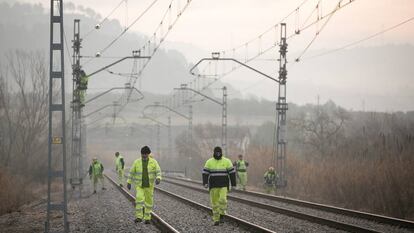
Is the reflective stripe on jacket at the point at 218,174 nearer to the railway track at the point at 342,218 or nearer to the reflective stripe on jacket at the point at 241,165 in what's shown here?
the railway track at the point at 342,218

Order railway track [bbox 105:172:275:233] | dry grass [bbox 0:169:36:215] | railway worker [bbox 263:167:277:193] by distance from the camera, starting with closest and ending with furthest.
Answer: railway track [bbox 105:172:275:233], dry grass [bbox 0:169:36:215], railway worker [bbox 263:167:277:193]

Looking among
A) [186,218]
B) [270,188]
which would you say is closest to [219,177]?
[186,218]

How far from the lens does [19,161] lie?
51656 mm

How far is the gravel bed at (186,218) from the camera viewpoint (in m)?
18.1

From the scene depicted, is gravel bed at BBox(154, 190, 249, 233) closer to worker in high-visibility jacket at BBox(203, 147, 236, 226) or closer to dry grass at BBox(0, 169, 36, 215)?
worker in high-visibility jacket at BBox(203, 147, 236, 226)

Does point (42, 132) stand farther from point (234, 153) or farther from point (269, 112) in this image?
point (269, 112)

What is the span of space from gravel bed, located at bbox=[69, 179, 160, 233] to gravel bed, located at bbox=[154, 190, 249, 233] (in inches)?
40.4

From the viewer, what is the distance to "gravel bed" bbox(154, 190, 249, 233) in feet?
59.3

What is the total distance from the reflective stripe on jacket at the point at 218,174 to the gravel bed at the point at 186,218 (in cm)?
124

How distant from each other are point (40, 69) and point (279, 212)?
4019cm

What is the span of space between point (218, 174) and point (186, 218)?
3854 millimetres

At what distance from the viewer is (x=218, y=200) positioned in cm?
1839

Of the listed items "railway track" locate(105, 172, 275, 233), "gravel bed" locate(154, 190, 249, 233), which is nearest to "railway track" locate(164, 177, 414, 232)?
"railway track" locate(105, 172, 275, 233)

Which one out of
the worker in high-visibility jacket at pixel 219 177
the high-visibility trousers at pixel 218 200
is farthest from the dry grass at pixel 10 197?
the worker in high-visibility jacket at pixel 219 177
